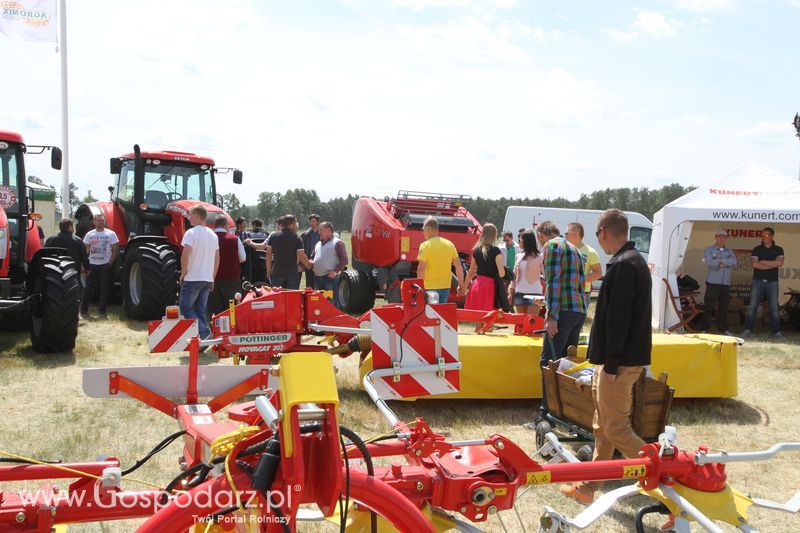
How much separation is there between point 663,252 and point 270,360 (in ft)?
23.7

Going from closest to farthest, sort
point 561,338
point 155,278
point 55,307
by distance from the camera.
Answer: point 561,338
point 55,307
point 155,278

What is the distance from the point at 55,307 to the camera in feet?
23.7

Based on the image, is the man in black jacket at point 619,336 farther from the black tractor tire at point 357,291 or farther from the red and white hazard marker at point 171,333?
the black tractor tire at point 357,291

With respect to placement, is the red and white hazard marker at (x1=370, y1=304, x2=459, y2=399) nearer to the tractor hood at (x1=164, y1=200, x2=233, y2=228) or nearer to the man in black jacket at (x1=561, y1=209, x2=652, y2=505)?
the man in black jacket at (x1=561, y1=209, x2=652, y2=505)

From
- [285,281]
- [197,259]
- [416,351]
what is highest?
[197,259]

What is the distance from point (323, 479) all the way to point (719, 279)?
10.5 metres

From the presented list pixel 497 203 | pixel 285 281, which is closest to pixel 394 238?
pixel 285 281

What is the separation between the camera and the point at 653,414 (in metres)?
4.59

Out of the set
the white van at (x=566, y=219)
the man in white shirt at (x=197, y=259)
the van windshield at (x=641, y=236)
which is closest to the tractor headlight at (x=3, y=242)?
the man in white shirt at (x=197, y=259)

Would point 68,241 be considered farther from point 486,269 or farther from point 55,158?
point 486,269

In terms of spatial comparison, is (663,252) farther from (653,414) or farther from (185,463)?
(185,463)

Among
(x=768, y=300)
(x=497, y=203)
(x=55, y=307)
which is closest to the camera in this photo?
(x=55, y=307)

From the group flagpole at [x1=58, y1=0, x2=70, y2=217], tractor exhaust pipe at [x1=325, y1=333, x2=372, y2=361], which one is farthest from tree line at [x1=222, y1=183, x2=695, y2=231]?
tractor exhaust pipe at [x1=325, y1=333, x2=372, y2=361]

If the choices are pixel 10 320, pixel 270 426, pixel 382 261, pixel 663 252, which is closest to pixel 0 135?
pixel 10 320
